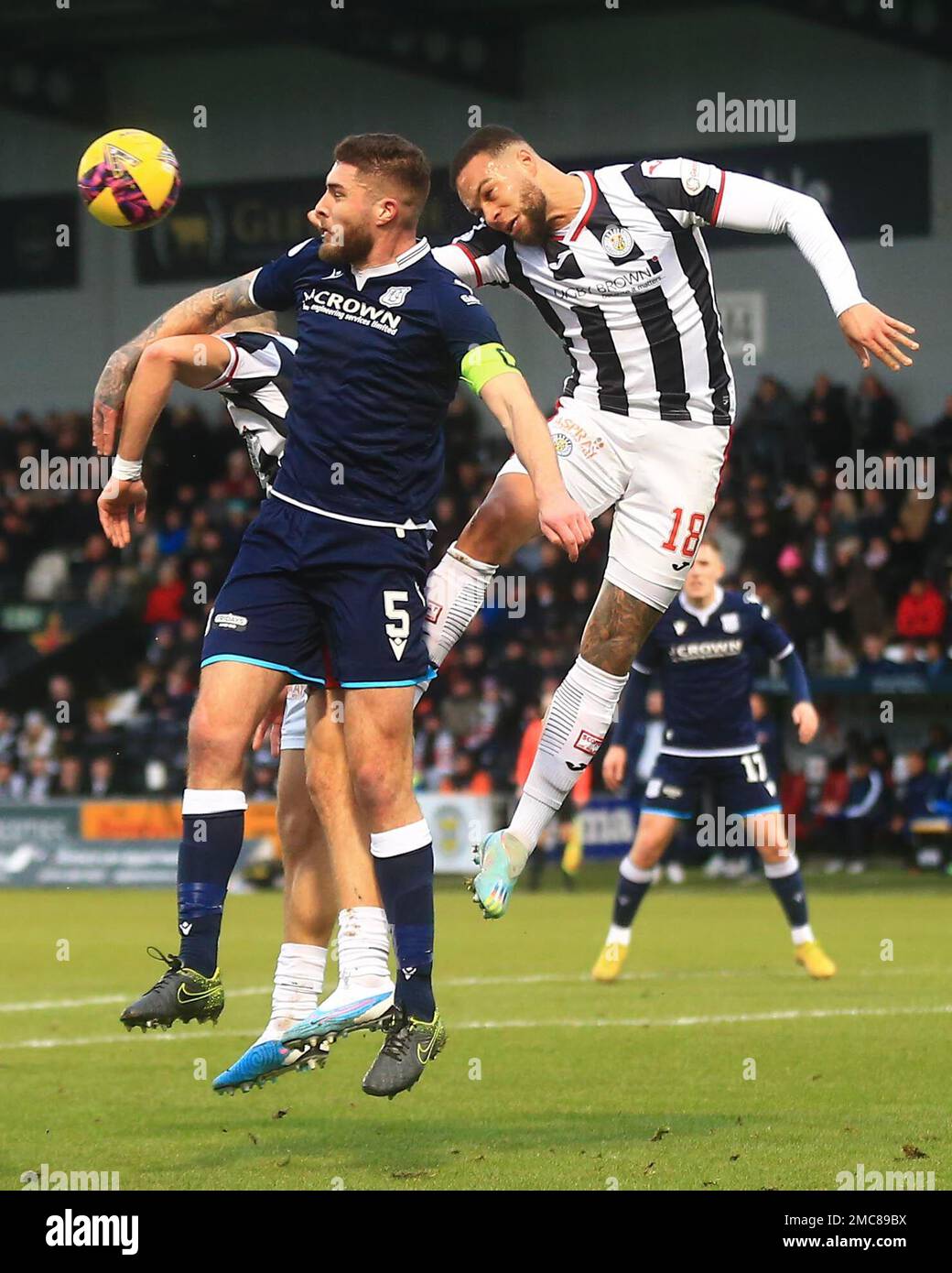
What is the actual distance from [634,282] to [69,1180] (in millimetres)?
3679

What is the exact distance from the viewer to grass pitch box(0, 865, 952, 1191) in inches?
293

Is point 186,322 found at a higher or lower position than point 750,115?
lower

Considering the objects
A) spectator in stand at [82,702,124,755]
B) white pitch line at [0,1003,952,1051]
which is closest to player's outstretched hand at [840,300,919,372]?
white pitch line at [0,1003,952,1051]

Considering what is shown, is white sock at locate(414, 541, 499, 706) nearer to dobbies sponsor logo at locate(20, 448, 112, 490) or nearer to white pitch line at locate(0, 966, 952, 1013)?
white pitch line at locate(0, 966, 952, 1013)

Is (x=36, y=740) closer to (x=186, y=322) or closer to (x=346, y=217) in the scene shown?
(x=186, y=322)

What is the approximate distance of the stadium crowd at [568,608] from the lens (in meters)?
22.4

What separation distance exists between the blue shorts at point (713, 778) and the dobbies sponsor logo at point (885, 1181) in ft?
21.4

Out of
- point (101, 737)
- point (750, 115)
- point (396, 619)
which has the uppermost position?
point (750, 115)

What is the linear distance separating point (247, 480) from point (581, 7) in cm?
774

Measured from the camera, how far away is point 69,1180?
7059mm

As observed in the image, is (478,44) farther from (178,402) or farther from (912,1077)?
(912,1077)

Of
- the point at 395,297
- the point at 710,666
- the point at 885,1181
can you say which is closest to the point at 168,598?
the point at 710,666

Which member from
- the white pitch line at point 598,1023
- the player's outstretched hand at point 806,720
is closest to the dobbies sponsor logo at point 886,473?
the player's outstretched hand at point 806,720

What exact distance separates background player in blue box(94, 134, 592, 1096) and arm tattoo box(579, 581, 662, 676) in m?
1.08
